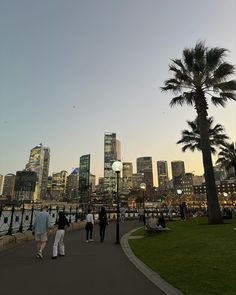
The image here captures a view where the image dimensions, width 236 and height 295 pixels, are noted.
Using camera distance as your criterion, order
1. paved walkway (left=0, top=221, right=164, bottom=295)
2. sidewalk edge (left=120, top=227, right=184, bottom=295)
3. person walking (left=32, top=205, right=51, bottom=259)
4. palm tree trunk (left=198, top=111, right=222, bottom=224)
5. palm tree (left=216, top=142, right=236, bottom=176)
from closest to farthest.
A: sidewalk edge (left=120, top=227, right=184, bottom=295) < paved walkway (left=0, top=221, right=164, bottom=295) < person walking (left=32, top=205, right=51, bottom=259) < palm tree trunk (left=198, top=111, right=222, bottom=224) < palm tree (left=216, top=142, right=236, bottom=176)

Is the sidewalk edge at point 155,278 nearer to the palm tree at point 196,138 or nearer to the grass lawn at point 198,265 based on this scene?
the grass lawn at point 198,265

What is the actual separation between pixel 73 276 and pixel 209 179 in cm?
1826

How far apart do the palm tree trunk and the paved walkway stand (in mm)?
13679

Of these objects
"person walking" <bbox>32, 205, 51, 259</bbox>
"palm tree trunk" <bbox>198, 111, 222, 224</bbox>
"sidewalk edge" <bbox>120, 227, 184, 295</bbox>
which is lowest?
"sidewalk edge" <bbox>120, 227, 184, 295</bbox>

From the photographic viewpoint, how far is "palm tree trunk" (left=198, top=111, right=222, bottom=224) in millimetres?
22438

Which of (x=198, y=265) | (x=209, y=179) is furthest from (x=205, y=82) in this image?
(x=198, y=265)

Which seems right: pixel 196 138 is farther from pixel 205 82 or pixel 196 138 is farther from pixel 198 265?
pixel 198 265

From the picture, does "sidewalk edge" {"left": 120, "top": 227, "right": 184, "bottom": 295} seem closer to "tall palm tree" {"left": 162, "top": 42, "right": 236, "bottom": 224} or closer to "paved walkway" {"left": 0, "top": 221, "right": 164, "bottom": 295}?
"paved walkway" {"left": 0, "top": 221, "right": 164, "bottom": 295}

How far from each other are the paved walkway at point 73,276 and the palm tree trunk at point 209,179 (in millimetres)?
13679

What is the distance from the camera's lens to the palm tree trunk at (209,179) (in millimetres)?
22438

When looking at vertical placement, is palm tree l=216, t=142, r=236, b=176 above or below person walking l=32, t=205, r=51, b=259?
above

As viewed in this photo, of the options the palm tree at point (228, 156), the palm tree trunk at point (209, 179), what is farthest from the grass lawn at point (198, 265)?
the palm tree at point (228, 156)

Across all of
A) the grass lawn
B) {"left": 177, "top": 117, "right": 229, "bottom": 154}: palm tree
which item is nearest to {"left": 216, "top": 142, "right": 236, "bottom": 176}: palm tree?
{"left": 177, "top": 117, "right": 229, "bottom": 154}: palm tree

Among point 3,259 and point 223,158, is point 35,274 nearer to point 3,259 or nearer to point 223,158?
point 3,259
